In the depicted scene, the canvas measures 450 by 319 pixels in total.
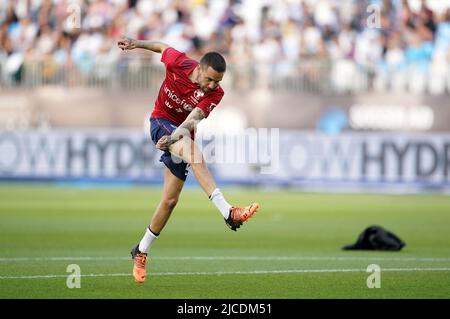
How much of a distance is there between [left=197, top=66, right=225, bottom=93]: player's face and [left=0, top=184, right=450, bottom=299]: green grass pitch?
1975 mm

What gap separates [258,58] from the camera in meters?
31.0

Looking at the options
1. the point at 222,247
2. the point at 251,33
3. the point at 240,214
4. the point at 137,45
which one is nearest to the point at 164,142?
the point at 240,214

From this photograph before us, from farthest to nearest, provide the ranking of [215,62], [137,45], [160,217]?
[137,45] < [160,217] < [215,62]

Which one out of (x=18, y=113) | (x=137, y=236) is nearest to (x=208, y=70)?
(x=137, y=236)

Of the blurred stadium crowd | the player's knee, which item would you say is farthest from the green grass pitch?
the blurred stadium crowd

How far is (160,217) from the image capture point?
39.1 feet

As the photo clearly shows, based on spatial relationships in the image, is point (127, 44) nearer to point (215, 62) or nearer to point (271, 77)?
point (215, 62)

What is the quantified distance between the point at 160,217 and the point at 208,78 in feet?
5.04

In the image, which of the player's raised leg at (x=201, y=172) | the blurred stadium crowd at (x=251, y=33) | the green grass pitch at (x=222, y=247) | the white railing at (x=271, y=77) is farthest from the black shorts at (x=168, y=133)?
the white railing at (x=271, y=77)

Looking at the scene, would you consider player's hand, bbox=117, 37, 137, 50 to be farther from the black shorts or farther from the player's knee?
the player's knee

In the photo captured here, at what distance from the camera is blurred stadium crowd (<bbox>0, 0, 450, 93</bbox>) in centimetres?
2964

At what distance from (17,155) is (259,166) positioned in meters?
6.19
